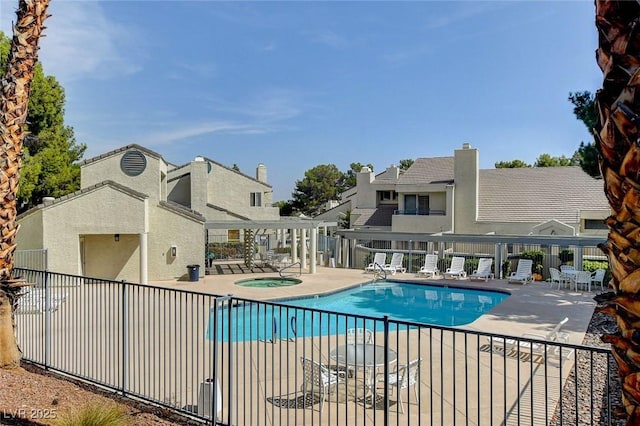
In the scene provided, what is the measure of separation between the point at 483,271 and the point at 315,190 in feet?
148

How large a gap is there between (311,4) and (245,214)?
21.4 m

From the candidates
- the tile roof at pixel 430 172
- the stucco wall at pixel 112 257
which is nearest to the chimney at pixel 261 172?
the tile roof at pixel 430 172

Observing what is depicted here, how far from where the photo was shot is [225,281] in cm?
2139

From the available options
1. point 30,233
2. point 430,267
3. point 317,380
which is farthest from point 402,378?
point 30,233

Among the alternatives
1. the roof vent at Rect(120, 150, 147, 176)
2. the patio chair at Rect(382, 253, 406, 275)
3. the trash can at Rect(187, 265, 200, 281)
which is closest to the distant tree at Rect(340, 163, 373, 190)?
the patio chair at Rect(382, 253, 406, 275)

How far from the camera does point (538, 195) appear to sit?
3294 centimetres

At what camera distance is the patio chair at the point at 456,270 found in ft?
72.4

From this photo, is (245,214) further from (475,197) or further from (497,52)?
(497,52)

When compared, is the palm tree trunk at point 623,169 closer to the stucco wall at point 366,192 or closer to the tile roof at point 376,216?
the tile roof at point 376,216

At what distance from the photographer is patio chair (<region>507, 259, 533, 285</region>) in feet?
67.5

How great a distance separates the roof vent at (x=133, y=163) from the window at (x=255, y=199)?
527 inches

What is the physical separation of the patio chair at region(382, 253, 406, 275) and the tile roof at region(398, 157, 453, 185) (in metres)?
11.3

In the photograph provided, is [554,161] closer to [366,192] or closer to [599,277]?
[366,192]

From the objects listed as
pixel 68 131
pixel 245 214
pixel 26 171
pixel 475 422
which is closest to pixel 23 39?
pixel 475 422
